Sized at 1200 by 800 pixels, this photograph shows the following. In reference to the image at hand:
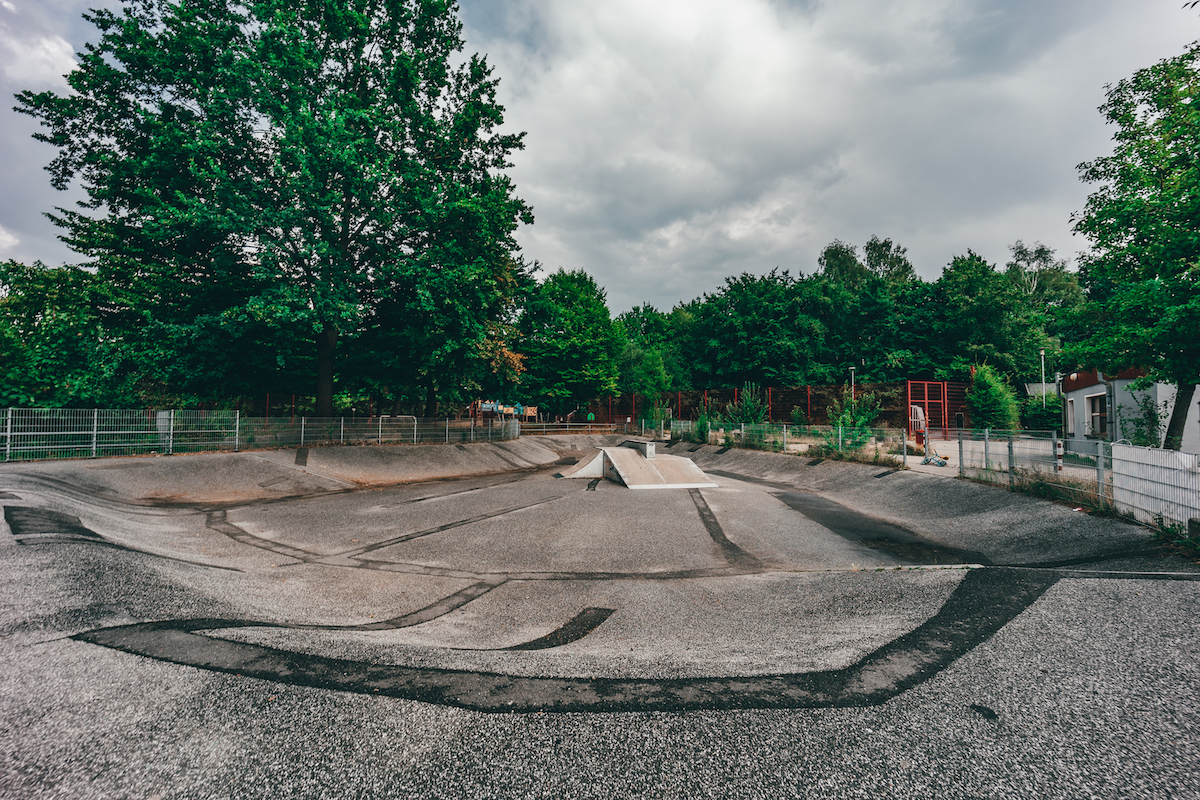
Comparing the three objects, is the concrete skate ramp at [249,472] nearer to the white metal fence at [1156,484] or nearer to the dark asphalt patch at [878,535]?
the dark asphalt patch at [878,535]

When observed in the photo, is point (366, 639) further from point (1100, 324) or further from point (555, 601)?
point (1100, 324)

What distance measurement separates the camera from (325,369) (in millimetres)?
20828

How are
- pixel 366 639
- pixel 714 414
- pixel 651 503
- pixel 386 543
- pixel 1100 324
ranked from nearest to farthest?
1. pixel 366 639
2. pixel 386 543
3. pixel 651 503
4. pixel 1100 324
5. pixel 714 414

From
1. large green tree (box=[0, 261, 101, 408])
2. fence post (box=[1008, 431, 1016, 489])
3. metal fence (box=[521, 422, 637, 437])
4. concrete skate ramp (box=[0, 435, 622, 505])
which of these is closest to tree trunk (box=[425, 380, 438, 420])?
concrete skate ramp (box=[0, 435, 622, 505])

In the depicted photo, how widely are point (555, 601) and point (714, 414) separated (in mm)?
24278

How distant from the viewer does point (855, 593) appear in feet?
18.1

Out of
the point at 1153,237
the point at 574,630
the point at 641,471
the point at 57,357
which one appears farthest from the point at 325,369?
the point at 1153,237

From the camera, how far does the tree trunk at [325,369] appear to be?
20578 millimetres

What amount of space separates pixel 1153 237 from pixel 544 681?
1610 centimetres

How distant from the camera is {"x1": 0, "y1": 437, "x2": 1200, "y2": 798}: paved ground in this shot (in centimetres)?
223

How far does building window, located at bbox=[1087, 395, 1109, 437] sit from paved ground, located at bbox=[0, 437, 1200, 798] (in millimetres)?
18132

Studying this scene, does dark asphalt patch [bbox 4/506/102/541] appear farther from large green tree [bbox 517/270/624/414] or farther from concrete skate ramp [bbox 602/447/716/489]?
large green tree [bbox 517/270/624/414]

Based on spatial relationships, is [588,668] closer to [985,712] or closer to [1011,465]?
[985,712]

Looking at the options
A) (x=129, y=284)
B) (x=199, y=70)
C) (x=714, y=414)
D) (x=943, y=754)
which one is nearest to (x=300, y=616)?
(x=943, y=754)
